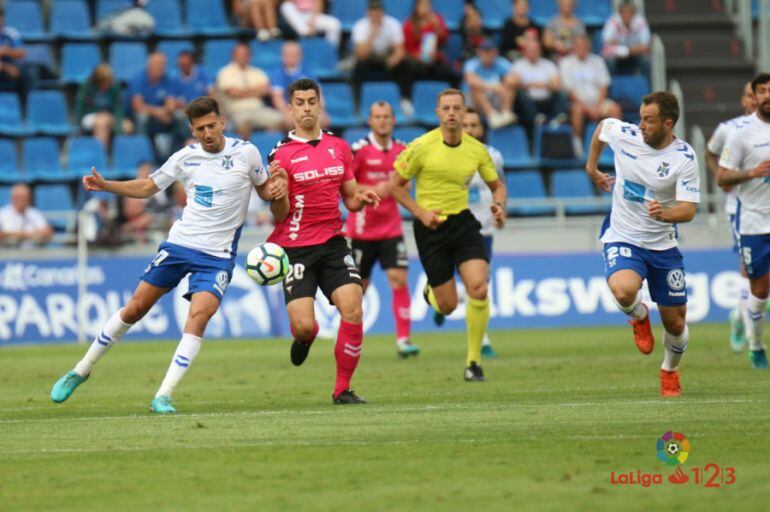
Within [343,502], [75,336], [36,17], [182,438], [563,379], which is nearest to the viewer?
[343,502]

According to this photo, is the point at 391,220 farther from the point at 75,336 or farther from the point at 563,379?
the point at 75,336

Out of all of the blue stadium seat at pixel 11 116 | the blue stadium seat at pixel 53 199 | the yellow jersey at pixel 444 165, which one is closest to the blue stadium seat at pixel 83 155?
the blue stadium seat at pixel 53 199

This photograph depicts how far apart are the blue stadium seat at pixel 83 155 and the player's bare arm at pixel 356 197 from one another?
13542 mm

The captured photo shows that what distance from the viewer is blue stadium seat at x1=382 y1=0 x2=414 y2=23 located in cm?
2819

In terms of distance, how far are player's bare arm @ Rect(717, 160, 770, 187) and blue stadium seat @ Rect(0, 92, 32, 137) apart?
50.1ft

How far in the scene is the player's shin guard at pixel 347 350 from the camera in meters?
12.0

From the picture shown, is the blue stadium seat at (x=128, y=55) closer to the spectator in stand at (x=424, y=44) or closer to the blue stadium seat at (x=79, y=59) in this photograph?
the blue stadium seat at (x=79, y=59)

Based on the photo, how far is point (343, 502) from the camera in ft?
23.8

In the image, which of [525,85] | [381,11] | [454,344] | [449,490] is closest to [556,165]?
[525,85]

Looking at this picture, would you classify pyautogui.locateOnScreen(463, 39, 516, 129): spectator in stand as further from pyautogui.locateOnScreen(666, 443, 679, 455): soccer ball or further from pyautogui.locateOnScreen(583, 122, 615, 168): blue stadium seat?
pyautogui.locateOnScreen(666, 443, 679, 455): soccer ball

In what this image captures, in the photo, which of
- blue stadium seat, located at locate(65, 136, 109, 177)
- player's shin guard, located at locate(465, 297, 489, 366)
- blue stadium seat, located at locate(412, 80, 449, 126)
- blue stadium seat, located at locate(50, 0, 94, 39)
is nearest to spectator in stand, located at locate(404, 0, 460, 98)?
blue stadium seat, located at locate(412, 80, 449, 126)

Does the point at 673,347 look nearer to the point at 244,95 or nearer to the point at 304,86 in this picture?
the point at 304,86

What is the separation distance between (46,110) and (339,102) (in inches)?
210

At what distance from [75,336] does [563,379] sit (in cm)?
1092
